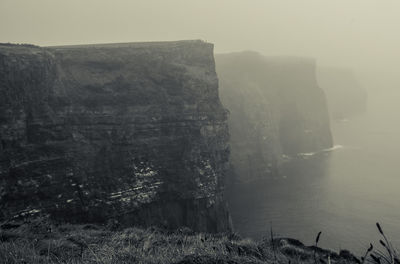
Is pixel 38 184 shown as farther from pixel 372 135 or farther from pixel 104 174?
pixel 372 135

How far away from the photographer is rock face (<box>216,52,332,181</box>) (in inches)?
4031

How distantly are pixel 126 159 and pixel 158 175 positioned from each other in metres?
5.71

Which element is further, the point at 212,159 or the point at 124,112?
the point at 212,159

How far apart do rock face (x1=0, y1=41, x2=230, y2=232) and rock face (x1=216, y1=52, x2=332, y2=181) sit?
143 ft

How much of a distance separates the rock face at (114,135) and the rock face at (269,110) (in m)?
43.7

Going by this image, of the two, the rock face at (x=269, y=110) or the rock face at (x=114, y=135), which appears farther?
the rock face at (x=269, y=110)

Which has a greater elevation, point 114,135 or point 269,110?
point 114,135

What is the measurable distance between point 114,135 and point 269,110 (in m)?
77.4

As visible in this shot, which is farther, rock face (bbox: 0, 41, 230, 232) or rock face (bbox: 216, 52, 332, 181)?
rock face (bbox: 216, 52, 332, 181)

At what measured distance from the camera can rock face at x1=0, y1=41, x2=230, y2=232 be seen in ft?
136

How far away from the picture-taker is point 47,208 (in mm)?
40281

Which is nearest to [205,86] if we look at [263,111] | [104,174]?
[104,174]

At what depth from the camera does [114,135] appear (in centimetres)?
5097

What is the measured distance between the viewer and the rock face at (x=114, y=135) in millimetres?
41406
